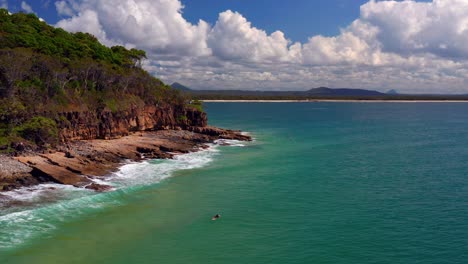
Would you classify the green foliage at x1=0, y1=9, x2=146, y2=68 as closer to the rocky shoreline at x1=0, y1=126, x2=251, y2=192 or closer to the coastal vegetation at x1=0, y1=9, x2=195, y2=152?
the coastal vegetation at x1=0, y1=9, x2=195, y2=152

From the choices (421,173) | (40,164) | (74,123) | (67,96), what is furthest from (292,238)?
(67,96)

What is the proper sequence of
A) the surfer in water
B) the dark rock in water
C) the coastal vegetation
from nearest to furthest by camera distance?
the surfer in water
the dark rock in water
the coastal vegetation

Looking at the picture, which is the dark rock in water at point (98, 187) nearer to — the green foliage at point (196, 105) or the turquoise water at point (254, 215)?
the turquoise water at point (254, 215)

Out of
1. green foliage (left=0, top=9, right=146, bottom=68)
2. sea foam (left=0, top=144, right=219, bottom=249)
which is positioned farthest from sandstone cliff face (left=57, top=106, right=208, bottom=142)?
Answer: sea foam (left=0, top=144, right=219, bottom=249)

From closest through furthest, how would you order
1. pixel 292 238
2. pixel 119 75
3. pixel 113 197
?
pixel 292 238, pixel 113 197, pixel 119 75

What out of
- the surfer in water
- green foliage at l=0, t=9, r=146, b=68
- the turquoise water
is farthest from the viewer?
green foliage at l=0, t=9, r=146, b=68

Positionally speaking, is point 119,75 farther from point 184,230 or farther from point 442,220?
point 442,220
